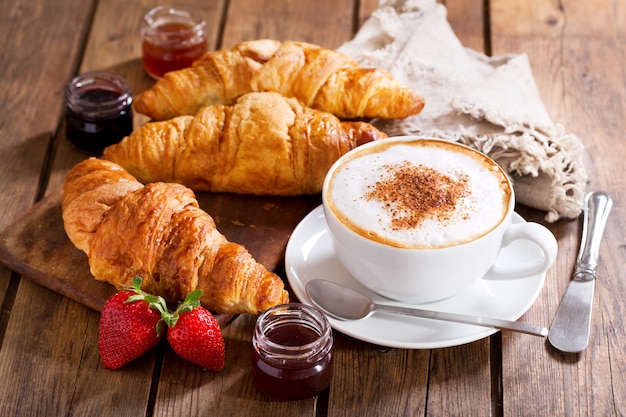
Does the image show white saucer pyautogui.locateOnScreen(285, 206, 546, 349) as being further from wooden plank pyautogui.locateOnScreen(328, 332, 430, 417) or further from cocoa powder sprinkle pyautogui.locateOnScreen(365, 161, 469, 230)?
cocoa powder sprinkle pyautogui.locateOnScreen(365, 161, 469, 230)

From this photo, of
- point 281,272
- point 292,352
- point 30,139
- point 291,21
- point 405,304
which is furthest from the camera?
point 291,21

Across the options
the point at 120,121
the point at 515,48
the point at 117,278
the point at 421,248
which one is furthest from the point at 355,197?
the point at 515,48

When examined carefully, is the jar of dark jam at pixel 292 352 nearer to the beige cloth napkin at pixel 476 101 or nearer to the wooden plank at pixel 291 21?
the beige cloth napkin at pixel 476 101

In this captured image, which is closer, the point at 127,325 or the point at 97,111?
the point at 127,325

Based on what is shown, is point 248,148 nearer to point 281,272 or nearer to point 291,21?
point 281,272

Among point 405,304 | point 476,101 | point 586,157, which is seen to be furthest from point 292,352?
point 586,157

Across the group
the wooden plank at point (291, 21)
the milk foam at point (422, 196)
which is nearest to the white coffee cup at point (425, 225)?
the milk foam at point (422, 196)
